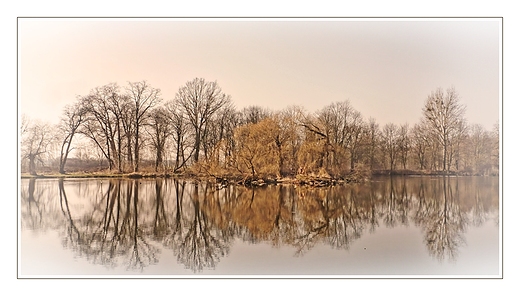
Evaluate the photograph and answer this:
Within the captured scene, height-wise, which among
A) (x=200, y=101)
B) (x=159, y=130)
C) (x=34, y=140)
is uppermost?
(x=200, y=101)

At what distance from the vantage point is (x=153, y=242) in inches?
252

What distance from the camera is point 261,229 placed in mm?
6555

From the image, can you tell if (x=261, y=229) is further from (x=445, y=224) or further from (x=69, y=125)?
(x=69, y=125)

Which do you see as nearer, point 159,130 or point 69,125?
point 69,125

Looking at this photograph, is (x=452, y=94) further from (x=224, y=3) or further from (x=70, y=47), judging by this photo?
(x=70, y=47)

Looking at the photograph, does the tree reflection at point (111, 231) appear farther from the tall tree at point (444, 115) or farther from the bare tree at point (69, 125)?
the tall tree at point (444, 115)

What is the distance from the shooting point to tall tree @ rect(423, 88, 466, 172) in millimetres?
6617

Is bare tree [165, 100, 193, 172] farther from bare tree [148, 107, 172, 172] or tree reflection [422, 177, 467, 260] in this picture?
tree reflection [422, 177, 467, 260]

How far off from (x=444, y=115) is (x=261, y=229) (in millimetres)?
2937

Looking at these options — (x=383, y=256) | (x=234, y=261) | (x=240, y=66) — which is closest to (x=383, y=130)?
(x=383, y=256)

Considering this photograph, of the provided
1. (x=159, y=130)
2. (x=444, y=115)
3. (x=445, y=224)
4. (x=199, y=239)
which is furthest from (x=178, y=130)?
(x=445, y=224)

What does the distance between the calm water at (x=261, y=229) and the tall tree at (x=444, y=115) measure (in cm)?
54

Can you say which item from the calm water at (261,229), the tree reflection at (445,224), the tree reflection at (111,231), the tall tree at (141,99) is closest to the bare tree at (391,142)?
the calm water at (261,229)
